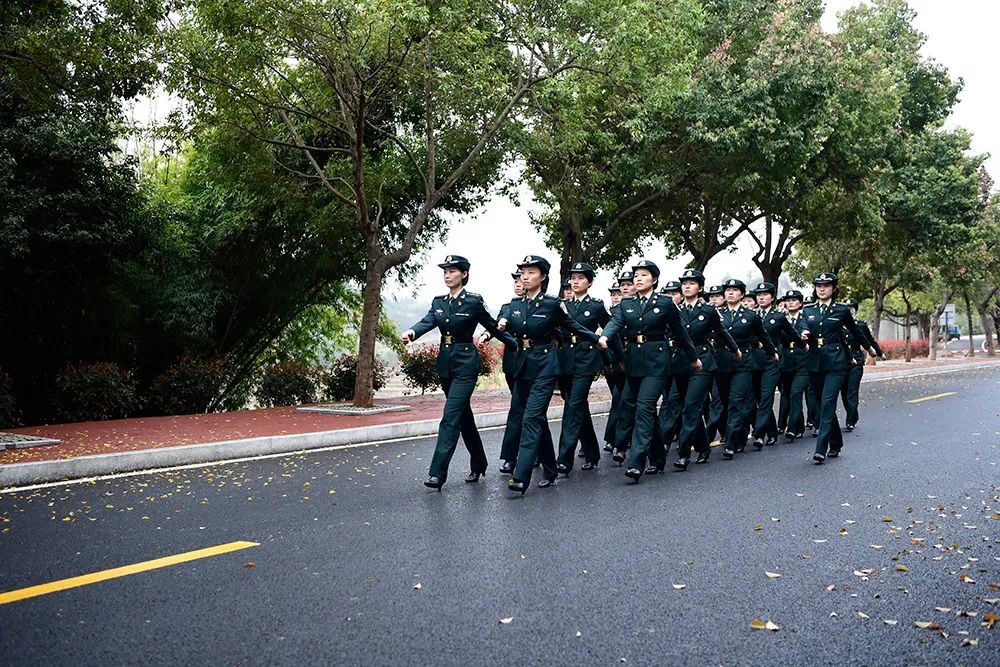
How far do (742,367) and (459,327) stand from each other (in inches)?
175

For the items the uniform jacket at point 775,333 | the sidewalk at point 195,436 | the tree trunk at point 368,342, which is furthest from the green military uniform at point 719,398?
the tree trunk at point 368,342

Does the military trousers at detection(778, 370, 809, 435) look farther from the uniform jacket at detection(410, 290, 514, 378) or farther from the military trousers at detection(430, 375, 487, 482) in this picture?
the military trousers at detection(430, 375, 487, 482)

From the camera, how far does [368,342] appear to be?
16078mm

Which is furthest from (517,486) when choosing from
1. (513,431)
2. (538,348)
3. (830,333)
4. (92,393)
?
(92,393)

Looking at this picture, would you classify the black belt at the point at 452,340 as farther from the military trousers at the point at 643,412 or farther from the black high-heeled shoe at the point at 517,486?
the military trousers at the point at 643,412

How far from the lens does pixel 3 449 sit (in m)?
10.0

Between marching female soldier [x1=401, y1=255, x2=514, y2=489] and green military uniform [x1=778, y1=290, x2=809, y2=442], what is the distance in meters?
4.83

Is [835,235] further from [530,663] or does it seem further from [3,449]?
[530,663]

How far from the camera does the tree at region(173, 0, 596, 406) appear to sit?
13.5 meters

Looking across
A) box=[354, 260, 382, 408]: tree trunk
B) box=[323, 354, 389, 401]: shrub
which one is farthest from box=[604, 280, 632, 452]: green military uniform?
box=[323, 354, 389, 401]: shrub

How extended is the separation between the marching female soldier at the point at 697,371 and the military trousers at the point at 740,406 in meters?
0.60

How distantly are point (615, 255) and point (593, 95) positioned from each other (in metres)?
10.7

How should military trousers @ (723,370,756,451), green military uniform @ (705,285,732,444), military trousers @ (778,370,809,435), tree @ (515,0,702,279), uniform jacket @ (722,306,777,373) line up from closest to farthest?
military trousers @ (723,370,756,451) < green military uniform @ (705,285,732,444) < uniform jacket @ (722,306,777,373) < military trousers @ (778,370,809,435) < tree @ (515,0,702,279)

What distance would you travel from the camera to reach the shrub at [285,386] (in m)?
18.0
